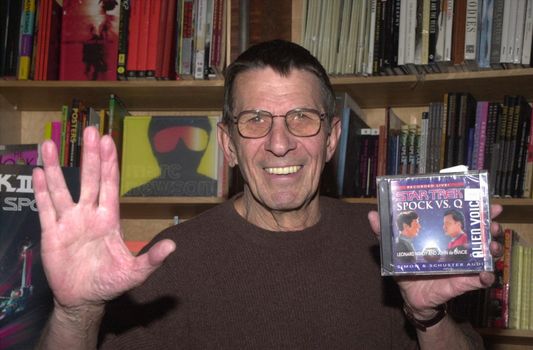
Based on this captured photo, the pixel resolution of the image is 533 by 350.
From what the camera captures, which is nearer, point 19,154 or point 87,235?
point 87,235

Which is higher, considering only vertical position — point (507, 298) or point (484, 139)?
point (484, 139)

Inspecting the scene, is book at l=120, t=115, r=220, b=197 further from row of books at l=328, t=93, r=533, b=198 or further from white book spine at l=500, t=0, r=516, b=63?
white book spine at l=500, t=0, r=516, b=63

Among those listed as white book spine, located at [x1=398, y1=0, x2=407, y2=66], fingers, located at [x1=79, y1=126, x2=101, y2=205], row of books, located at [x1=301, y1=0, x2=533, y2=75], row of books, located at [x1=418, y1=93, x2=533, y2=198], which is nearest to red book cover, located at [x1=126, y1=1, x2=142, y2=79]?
row of books, located at [x1=301, y1=0, x2=533, y2=75]

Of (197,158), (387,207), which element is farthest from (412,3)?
(387,207)

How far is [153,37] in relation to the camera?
2650mm

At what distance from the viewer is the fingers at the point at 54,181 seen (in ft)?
4.09

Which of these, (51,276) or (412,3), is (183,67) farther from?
(51,276)

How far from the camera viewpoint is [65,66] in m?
2.71

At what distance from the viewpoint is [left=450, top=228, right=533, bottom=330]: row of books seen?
2.38m

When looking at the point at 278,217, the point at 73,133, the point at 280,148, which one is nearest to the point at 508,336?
the point at 278,217

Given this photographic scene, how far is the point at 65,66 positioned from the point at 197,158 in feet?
2.06

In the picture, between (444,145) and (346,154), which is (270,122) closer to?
(346,154)

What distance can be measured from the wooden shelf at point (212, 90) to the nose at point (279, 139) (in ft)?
2.65

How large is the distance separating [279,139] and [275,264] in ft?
1.01
